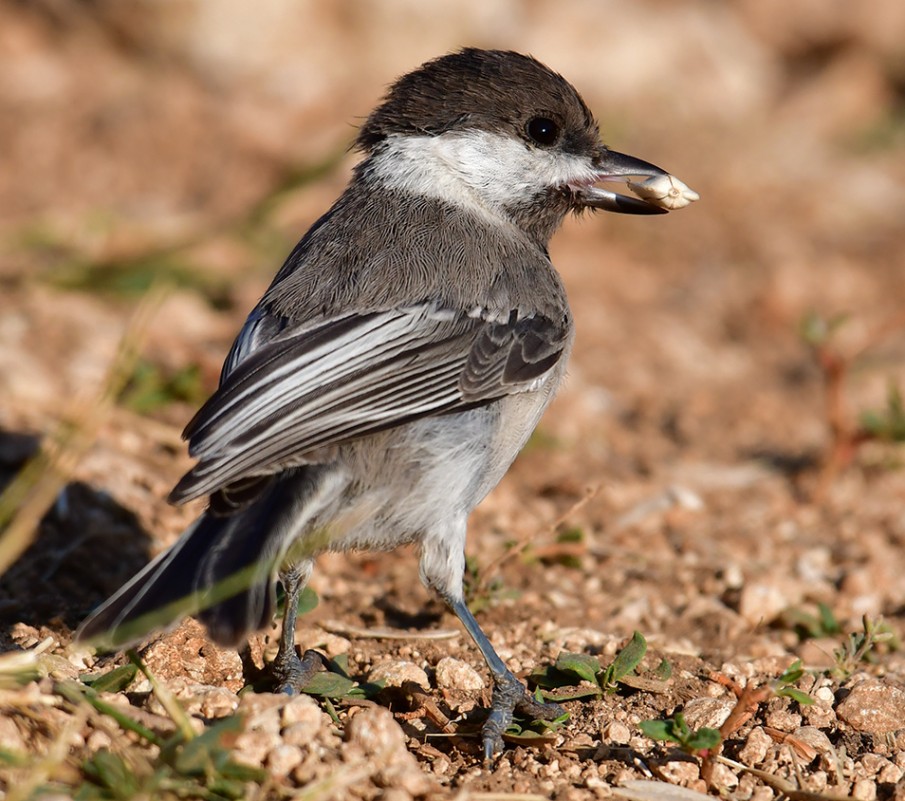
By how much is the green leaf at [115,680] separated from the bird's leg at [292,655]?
44 cm

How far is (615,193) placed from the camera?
163 inches

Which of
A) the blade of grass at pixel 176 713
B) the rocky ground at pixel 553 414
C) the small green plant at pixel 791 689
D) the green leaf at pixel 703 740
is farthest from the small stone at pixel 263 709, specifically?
the small green plant at pixel 791 689

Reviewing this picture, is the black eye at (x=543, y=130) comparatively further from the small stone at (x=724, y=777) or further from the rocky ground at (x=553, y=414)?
the small stone at (x=724, y=777)

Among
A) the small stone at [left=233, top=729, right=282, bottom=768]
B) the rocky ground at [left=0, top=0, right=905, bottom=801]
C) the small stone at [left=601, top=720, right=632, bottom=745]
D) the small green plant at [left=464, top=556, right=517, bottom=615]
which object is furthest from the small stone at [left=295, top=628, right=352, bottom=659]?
the small stone at [left=601, top=720, right=632, bottom=745]

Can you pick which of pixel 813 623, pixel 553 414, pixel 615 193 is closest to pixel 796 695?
pixel 813 623

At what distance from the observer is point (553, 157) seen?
4148 millimetres

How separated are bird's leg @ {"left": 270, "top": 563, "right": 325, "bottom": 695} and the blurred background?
1.01 metres

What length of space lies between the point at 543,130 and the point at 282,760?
7.97ft

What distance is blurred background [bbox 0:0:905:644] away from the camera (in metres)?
5.41

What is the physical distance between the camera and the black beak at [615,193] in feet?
13.5

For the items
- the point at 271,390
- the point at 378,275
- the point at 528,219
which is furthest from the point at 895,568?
the point at 271,390

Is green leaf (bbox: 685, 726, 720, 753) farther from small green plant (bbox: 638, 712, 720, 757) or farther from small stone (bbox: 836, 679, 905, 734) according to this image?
small stone (bbox: 836, 679, 905, 734)

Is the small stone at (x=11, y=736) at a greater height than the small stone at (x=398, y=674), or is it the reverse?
the small stone at (x=398, y=674)

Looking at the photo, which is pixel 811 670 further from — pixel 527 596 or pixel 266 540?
pixel 266 540
